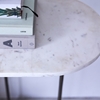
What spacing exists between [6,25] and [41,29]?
0.14m

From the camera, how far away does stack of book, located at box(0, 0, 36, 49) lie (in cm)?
68

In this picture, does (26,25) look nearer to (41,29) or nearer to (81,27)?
(41,29)

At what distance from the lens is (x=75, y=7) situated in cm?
87

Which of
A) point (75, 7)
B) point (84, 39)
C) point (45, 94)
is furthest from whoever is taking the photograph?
point (45, 94)

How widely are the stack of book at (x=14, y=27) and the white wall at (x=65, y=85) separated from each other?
0.61 metres

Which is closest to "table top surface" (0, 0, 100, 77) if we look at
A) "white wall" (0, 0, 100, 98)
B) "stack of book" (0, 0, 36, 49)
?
"stack of book" (0, 0, 36, 49)

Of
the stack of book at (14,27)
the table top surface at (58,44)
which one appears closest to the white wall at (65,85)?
the table top surface at (58,44)

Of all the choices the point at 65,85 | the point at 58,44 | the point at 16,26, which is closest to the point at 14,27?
the point at 16,26

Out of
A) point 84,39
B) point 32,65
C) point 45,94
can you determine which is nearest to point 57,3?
point 84,39

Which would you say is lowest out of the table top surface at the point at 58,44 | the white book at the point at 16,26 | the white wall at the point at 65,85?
the white wall at the point at 65,85

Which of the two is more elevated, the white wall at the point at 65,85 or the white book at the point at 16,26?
the white book at the point at 16,26

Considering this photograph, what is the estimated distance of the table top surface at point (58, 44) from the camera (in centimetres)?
65

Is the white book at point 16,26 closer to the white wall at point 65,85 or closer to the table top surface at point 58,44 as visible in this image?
the table top surface at point 58,44

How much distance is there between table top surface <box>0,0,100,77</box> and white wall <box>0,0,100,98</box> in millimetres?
477
